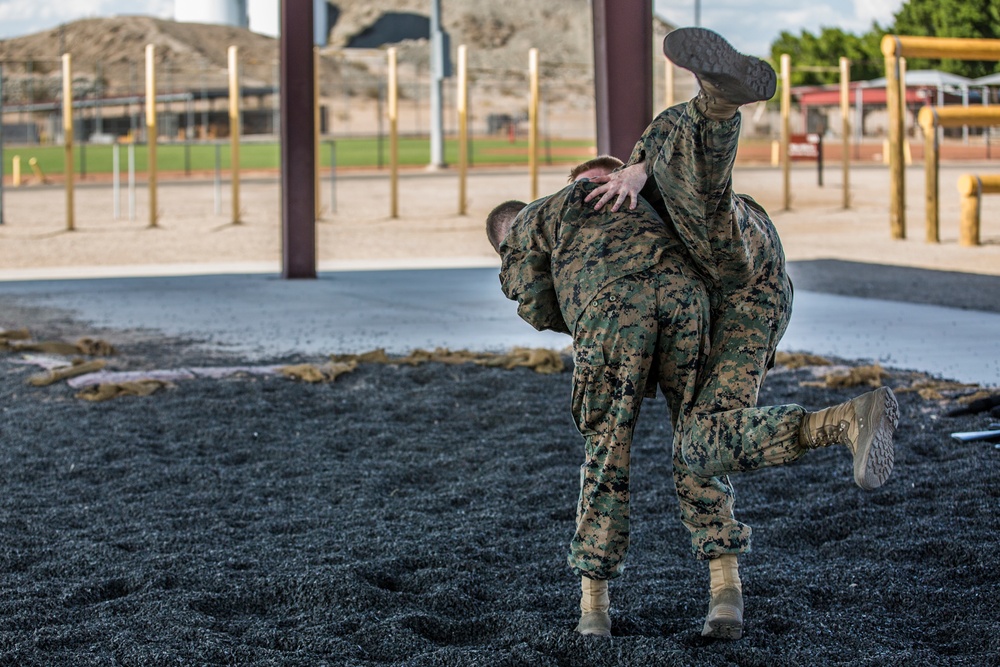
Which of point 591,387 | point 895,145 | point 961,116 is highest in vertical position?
point 961,116

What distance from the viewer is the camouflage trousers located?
3.00 metres

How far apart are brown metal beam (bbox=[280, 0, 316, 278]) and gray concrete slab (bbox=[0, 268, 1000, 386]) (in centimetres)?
55

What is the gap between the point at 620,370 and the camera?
3.03m

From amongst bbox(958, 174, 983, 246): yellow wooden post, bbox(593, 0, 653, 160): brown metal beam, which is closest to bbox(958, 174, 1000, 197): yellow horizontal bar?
bbox(958, 174, 983, 246): yellow wooden post

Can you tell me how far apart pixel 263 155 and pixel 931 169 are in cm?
3389

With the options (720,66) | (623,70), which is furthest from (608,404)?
(623,70)

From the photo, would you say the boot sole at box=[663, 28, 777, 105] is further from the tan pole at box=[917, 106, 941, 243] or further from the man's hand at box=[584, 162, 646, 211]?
the tan pole at box=[917, 106, 941, 243]

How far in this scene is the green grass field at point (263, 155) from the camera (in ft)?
124

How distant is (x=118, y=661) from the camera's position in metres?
3.12

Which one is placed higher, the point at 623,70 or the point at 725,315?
the point at 623,70

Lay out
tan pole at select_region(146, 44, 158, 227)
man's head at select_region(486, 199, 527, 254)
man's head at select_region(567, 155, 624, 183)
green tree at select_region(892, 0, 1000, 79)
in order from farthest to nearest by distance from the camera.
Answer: green tree at select_region(892, 0, 1000, 79)
tan pole at select_region(146, 44, 158, 227)
man's head at select_region(486, 199, 527, 254)
man's head at select_region(567, 155, 624, 183)

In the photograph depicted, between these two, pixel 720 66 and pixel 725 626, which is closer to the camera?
pixel 720 66

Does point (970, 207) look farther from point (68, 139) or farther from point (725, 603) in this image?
point (725, 603)

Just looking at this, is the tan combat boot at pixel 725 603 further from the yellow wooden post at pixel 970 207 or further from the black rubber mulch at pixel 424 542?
the yellow wooden post at pixel 970 207
